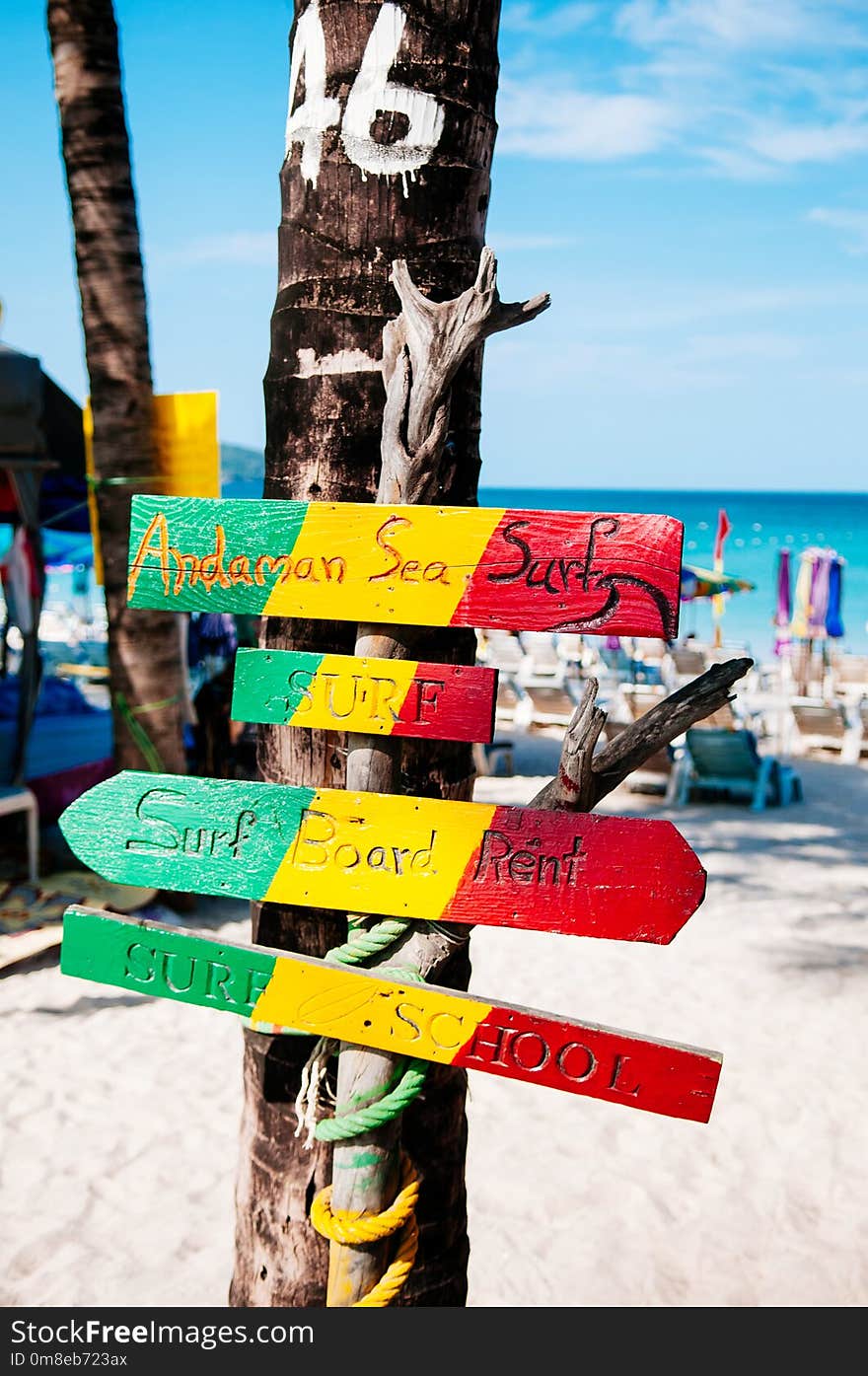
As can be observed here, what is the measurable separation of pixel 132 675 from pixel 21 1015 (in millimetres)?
1945

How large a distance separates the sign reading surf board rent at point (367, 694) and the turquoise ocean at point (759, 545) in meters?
18.7

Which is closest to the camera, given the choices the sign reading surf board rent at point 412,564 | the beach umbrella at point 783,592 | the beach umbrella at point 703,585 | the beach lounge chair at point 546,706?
the sign reading surf board rent at point 412,564

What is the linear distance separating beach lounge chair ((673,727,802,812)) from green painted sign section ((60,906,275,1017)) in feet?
28.0

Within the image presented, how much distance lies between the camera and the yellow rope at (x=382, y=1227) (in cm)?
179

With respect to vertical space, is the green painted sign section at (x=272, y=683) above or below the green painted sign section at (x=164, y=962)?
above

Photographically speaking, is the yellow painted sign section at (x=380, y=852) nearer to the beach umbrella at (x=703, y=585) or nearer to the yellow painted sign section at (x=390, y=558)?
the yellow painted sign section at (x=390, y=558)

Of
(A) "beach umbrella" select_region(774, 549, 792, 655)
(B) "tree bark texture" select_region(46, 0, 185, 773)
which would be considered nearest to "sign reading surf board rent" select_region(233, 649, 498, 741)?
(B) "tree bark texture" select_region(46, 0, 185, 773)

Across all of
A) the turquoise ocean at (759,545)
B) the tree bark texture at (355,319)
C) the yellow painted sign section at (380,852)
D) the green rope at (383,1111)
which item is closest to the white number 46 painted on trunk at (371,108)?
the tree bark texture at (355,319)

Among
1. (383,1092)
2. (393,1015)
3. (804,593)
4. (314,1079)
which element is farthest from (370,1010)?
(804,593)

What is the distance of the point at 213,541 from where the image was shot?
67.0 inches

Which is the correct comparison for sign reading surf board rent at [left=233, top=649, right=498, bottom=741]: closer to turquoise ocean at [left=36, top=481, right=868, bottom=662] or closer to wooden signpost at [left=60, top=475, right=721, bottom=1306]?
wooden signpost at [left=60, top=475, right=721, bottom=1306]

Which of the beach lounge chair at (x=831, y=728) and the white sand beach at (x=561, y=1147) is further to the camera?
the beach lounge chair at (x=831, y=728)

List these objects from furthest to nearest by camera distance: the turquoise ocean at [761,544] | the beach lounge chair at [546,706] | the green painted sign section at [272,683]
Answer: the turquoise ocean at [761,544] → the beach lounge chair at [546,706] → the green painted sign section at [272,683]
